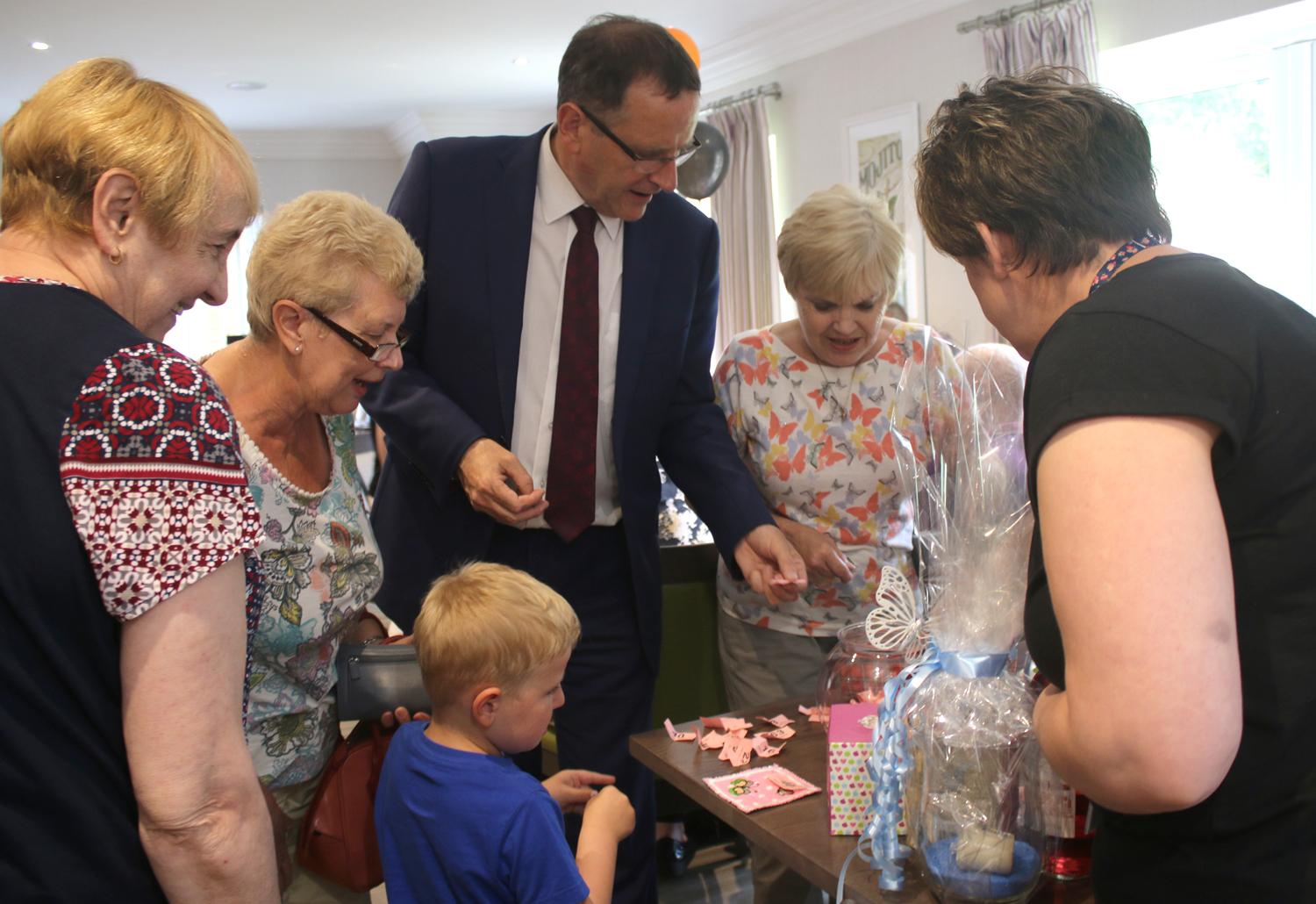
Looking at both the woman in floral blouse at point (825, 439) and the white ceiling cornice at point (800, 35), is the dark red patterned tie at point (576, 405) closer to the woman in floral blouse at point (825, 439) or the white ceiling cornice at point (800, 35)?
the woman in floral blouse at point (825, 439)

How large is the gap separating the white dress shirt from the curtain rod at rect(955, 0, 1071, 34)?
427 centimetres

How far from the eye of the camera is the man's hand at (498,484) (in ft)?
5.27

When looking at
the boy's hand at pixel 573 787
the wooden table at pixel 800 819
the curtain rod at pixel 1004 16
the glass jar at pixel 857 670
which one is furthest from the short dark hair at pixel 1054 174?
the curtain rod at pixel 1004 16

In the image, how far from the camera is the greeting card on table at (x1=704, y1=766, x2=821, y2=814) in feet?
4.12

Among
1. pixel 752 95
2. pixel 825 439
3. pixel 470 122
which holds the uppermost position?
pixel 470 122

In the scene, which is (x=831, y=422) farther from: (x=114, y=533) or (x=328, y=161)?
(x=328, y=161)

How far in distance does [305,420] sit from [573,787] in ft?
2.33

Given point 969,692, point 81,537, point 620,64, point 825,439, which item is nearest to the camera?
point 81,537

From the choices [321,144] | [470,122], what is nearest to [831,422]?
[470,122]

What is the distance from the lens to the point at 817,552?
1.87 metres

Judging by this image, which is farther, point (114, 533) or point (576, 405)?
point (576, 405)

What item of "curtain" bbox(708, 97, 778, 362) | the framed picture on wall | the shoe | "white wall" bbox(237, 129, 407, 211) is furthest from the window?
"white wall" bbox(237, 129, 407, 211)

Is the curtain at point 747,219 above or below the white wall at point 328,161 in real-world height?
below

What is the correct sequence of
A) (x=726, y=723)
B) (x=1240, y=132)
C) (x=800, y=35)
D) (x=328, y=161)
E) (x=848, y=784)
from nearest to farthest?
(x=848, y=784)
(x=726, y=723)
(x=1240, y=132)
(x=800, y=35)
(x=328, y=161)
